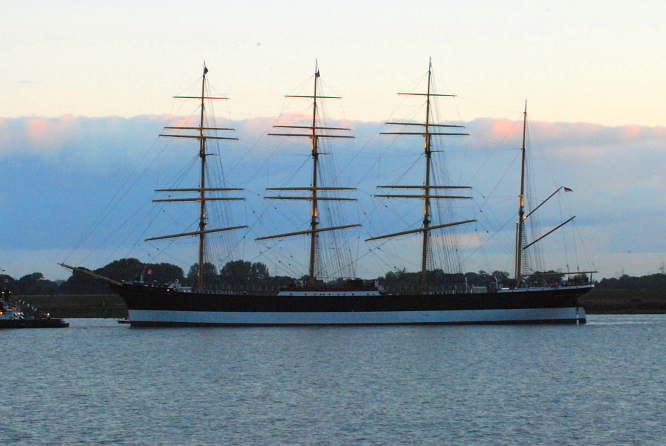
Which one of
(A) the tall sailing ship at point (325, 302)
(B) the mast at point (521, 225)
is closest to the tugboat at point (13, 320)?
(A) the tall sailing ship at point (325, 302)

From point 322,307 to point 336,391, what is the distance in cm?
4992

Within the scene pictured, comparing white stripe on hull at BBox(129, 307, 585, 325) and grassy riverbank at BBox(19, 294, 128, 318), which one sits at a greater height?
grassy riverbank at BBox(19, 294, 128, 318)

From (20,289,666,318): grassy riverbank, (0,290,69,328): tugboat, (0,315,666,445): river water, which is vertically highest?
(20,289,666,318): grassy riverbank

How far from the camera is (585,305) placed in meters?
151

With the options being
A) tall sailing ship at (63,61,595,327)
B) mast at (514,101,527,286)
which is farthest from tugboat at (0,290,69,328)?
mast at (514,101,527,286)

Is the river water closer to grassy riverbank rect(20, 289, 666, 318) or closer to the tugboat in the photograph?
the tugboat

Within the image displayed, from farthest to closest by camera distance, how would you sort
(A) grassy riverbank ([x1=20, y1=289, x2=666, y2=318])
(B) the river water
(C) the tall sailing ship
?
(A) grassy riverbank ([x1=20, y1=289, x2=666, y2=318]) → (C) the tall sailing ship → (B) the river water

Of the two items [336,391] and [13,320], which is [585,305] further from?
[336,391]

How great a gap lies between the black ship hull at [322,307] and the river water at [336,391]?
15958mm

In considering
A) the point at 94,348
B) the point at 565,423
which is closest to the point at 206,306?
the point at 94,348

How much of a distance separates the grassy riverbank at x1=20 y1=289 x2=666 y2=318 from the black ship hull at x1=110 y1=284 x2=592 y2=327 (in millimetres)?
40823

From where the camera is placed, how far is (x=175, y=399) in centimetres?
4294

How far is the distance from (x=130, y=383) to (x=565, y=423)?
2394 cm

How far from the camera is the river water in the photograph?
3422 cm
